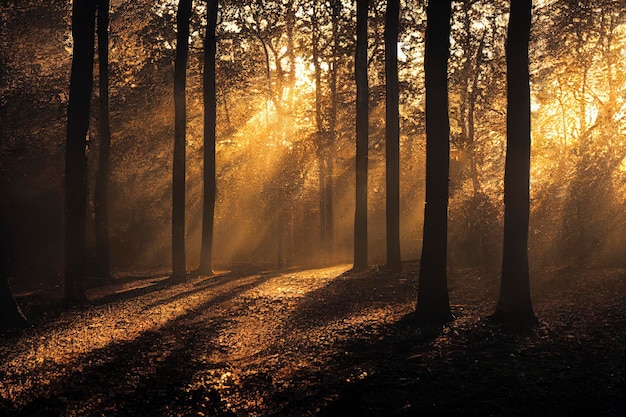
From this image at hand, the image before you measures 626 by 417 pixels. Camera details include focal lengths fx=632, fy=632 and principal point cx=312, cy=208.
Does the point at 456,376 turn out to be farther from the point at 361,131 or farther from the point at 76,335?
the point at 361,131

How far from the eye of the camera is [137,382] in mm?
9367

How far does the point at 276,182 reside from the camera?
3312 centimetres

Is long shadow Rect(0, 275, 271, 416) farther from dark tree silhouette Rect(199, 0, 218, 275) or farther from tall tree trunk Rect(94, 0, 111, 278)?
tall tree trunk Rect(94, 0, 111, 278)

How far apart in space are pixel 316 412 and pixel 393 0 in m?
17.0

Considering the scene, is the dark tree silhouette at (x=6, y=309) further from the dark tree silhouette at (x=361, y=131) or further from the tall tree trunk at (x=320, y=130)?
the tall tree trunk at (x=320, y=130)

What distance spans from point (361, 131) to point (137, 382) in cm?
1504

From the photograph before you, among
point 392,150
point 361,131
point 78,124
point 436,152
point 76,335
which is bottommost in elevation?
point 76,335

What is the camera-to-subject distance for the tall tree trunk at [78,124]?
1680cm

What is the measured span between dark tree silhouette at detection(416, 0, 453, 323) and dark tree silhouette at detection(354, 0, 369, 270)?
1022cm

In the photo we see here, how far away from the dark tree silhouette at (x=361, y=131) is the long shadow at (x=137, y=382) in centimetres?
1038

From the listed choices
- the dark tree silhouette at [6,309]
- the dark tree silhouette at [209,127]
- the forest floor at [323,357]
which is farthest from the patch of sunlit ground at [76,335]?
the dark tree silhouette at [209,127]

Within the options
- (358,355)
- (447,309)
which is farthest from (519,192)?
(358,355)

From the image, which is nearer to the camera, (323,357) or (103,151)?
(323,357)

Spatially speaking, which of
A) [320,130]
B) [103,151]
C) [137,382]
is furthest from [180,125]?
[137,382]
